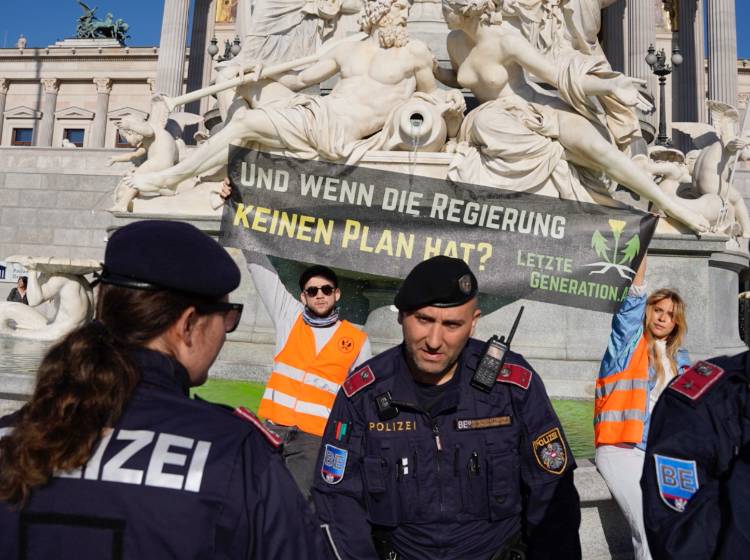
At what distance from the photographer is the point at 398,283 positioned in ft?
21.7

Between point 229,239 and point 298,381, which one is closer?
point 298,381

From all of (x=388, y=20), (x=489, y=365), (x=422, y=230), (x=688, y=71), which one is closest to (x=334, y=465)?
(x=489, y=365)

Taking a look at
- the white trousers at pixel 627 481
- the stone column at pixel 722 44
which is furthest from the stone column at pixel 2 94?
the white trousers at pixel 627 481

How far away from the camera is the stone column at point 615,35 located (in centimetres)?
2792

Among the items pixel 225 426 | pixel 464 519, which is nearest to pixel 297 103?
pixel 464 519

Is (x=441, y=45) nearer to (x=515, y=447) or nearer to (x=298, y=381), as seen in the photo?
(x=298, y=381)

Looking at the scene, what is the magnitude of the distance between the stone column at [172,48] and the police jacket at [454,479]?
113 ft

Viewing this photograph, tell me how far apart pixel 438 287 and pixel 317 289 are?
1.33m

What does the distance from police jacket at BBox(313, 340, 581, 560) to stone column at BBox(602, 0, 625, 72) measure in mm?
28617

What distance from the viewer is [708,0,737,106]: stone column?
33.6 m

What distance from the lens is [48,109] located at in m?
59.3

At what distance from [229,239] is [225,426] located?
4.45 metres

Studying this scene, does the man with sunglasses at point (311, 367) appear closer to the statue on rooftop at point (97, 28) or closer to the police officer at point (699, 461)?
the police officer at point (699, 461)

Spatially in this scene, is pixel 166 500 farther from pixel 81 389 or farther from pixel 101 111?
pixel 101 111
